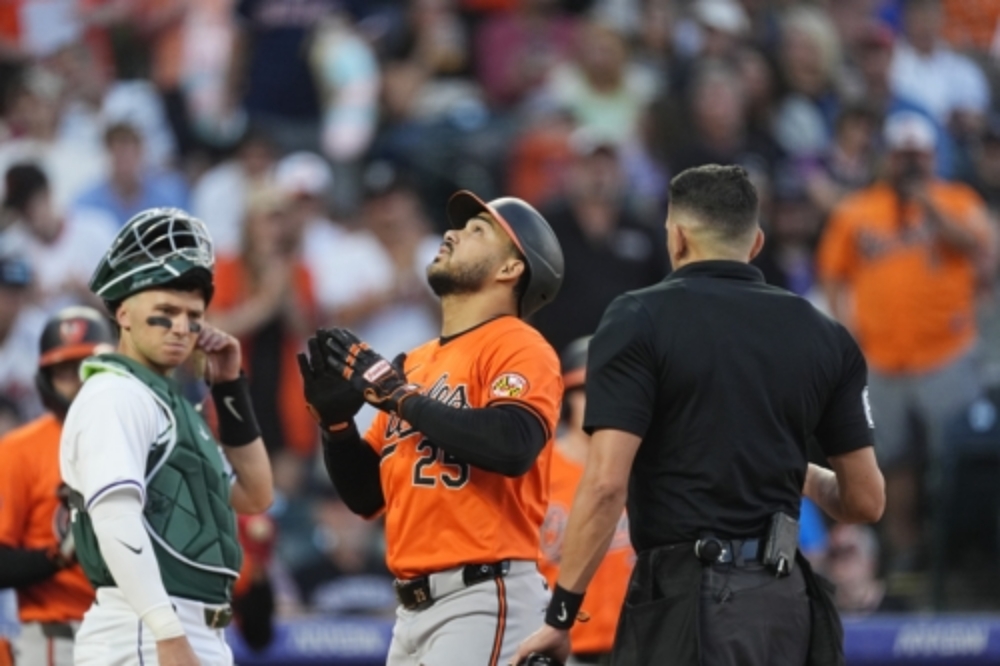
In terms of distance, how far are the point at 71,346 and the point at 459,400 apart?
6.09ft

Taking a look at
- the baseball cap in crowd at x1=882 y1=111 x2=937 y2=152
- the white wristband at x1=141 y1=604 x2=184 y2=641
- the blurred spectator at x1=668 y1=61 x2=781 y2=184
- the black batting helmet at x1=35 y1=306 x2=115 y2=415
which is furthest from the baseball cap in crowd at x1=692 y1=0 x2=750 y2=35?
the white wristband at x1=141 y1=604 x2=184 y2=641

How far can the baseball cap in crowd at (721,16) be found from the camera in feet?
40.5

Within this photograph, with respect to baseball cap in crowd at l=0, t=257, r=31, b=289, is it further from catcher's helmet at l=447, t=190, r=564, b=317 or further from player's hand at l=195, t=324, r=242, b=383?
catcher's helmet at l=447, t=190, r=564, b=317

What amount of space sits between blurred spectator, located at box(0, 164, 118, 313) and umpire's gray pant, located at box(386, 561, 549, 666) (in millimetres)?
5583

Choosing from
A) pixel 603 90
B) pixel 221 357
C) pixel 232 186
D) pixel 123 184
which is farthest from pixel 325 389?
pixel 603 90

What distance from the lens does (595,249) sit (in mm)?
9836

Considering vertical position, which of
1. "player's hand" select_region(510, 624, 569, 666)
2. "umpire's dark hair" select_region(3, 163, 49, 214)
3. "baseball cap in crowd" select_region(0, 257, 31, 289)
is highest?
"umpire's dark hair" select_region(3, 163, 49, 214)

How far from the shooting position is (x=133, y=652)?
15.8 ft

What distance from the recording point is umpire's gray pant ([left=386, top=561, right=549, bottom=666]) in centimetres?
480

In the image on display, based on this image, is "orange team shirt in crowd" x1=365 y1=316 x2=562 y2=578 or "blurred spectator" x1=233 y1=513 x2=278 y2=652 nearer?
"orange team shirt in crowd" x1=365 y1=316 x2=562 y2=578

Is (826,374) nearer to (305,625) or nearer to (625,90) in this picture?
(305,625)

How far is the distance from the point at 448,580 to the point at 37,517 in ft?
5.92

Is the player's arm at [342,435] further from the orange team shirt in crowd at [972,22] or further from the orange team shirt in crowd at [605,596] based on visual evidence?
the orange team shirt in crowd at [972,22]

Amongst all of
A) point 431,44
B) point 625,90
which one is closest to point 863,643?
point 625,90
